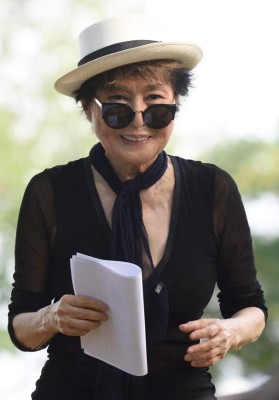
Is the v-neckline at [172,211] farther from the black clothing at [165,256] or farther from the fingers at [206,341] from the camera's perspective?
the fingers at [206,341]

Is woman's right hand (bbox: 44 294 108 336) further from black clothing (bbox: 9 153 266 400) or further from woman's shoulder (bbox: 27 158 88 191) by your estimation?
woman's shoulder (bbox: 27 158 88 191)

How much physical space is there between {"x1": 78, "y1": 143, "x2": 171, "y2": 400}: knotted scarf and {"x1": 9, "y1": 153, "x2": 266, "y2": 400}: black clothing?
42 millimetres

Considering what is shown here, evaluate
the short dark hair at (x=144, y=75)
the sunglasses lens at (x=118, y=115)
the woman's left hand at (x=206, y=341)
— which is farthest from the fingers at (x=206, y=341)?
the short dark hair at (x=144, y=75)

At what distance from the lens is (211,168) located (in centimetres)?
368

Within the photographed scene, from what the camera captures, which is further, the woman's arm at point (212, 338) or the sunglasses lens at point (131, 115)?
the sunglasses lens at point (131, 115)

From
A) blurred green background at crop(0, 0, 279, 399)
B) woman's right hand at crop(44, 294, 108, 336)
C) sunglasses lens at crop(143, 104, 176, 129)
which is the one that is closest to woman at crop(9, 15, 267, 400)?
sunglasses lens at crop(143, 104, 176, 129)

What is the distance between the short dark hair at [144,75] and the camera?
11.5ft

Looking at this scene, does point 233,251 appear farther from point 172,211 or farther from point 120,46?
point 120,46

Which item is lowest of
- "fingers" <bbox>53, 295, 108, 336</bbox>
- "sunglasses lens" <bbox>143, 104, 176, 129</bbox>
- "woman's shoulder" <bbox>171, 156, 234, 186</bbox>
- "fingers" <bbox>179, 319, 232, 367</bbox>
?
"fingers" <bbox>179, 319, 232, 367</bbox>

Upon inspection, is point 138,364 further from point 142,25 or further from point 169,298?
point 142,25

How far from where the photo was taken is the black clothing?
3453mm

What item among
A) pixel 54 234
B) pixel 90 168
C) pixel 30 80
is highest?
pixel 30 80

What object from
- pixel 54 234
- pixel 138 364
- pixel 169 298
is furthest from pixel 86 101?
pixel 138 364

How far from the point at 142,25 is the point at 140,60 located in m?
0.20
